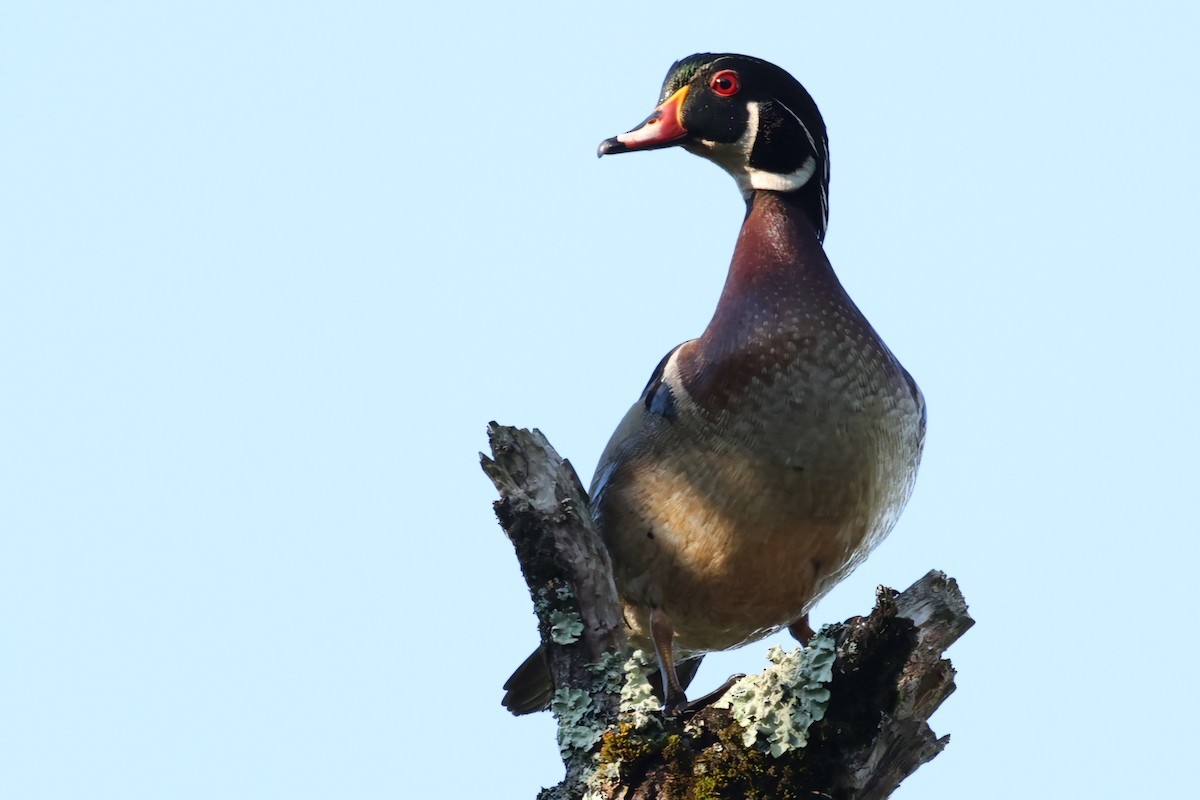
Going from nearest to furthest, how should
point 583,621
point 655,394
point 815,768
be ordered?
point 815,768
point 583,621
point 655,394

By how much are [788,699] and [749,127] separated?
2.30 metres

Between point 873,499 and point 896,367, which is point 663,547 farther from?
point 896,367

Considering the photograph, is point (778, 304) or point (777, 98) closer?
point (778, 304)

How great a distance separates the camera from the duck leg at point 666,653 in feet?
15.1

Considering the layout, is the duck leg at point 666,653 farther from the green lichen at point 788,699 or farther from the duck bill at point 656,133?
the duck bill at point 656,133

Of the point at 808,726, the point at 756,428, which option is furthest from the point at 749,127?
the point at 808,726

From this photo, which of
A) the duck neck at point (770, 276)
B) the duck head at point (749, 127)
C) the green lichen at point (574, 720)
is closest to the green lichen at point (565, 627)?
the green lichen at point (574, 720)

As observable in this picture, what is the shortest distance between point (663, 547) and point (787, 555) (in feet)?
1.38

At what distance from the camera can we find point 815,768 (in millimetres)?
3785

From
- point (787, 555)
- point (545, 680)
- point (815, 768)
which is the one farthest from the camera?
point (545, 680)

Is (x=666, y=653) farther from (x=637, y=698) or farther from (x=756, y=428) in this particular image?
(x=756, y=428)

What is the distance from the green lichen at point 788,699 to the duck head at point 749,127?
6.56 feet

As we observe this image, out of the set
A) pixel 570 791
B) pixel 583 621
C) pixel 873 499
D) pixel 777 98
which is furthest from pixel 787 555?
pixel 777 98

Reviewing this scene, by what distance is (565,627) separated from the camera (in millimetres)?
4355
